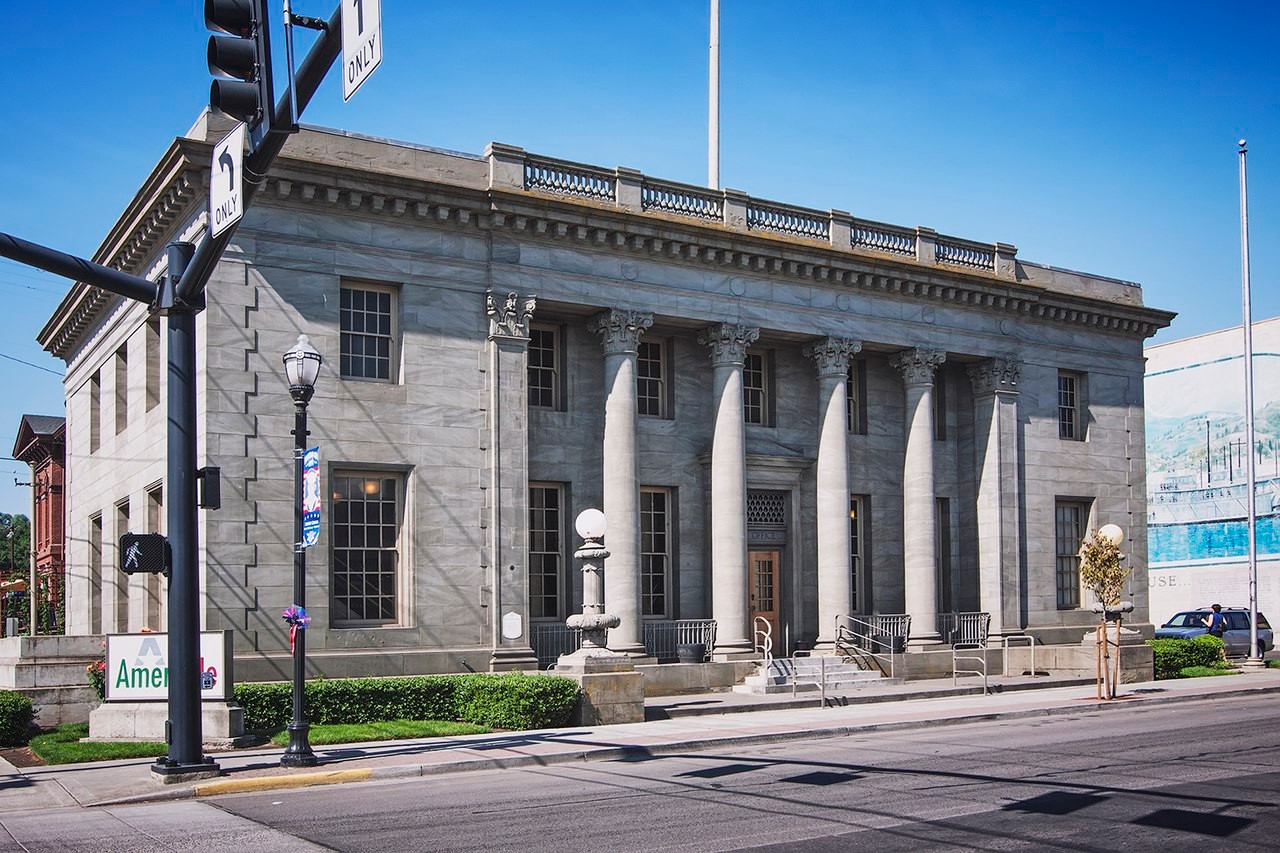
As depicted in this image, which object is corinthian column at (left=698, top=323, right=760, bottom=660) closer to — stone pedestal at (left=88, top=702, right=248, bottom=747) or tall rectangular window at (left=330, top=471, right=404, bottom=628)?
tall rectangular window at (left=330, top=471, right=404, bottom=628)

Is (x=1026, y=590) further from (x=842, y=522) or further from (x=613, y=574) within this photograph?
(x=613, y=574)

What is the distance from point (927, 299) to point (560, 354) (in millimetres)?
10709

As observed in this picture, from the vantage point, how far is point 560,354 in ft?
98.3

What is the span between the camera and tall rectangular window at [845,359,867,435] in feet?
113

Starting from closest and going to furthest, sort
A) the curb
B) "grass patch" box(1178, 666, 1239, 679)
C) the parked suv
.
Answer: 1. the curb
2. "grass patch" box(1178, 666, 1239, 679)
3. the parked suv

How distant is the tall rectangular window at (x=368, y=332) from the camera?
1029 inches

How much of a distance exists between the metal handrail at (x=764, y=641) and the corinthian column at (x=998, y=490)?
663 cm

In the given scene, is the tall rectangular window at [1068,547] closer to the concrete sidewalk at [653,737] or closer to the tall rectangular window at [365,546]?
the concrete sidewalk at [653,737]

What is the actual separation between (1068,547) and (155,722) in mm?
26817

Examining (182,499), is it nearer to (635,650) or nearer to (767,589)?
(635,650)

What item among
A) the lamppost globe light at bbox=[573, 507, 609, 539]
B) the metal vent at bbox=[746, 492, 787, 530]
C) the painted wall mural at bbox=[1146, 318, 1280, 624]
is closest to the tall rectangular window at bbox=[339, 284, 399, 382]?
the lamppost globe light at bbox=[573, 507, 609, 539]

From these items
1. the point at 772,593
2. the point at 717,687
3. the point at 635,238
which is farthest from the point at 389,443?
the point at 772,593

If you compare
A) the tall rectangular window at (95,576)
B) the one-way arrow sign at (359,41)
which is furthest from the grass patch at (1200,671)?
the one-way arrow sign at (359,41)

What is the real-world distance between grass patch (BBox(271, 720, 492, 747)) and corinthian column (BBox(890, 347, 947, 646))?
14.8 m
